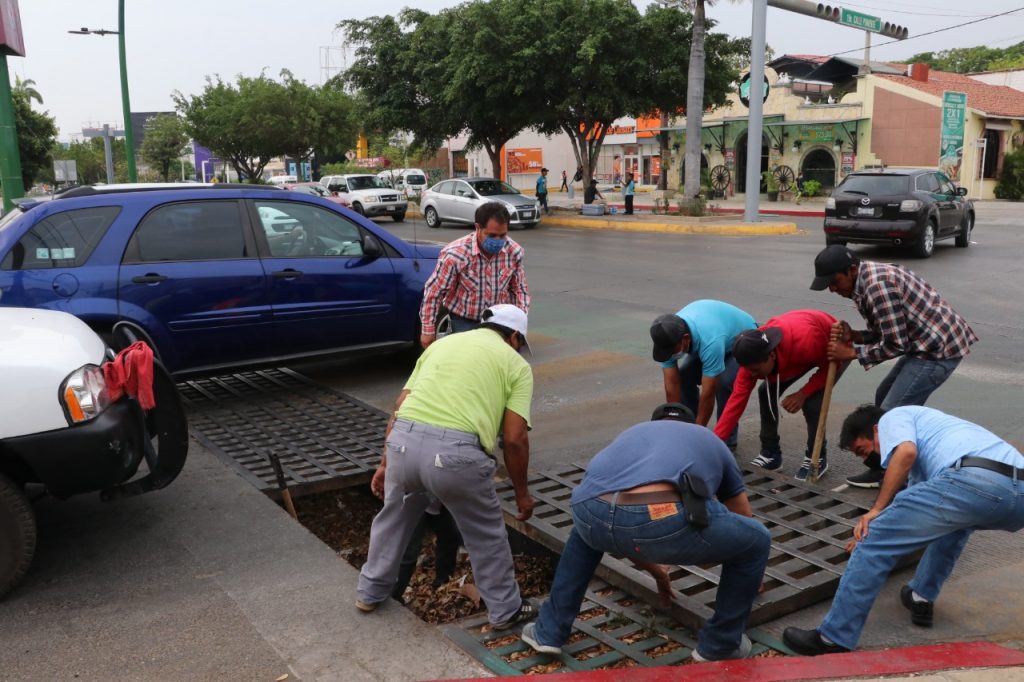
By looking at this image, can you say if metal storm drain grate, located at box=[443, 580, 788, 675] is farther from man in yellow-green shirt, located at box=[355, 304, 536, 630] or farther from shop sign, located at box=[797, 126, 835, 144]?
shop sign, located at box=[797, 126, 835, 144]

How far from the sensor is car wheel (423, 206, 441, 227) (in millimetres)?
26616

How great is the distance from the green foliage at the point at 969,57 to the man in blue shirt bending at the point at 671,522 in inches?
3432

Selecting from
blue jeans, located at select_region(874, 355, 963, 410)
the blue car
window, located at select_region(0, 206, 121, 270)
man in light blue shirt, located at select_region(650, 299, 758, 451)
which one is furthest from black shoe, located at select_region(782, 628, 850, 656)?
window, located at select_region(0, 206, 121, 270)

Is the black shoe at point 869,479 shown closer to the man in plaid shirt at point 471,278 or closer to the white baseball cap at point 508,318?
the man in plaid shirt at point 471,278

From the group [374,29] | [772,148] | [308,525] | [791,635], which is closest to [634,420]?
[308,525]

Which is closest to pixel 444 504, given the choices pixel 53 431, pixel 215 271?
pixel 53 431

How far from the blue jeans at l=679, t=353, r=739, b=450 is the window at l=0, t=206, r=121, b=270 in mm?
4318

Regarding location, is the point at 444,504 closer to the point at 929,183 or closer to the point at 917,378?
the point at 917,378

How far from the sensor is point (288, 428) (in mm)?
6684

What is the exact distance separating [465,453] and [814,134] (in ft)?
121

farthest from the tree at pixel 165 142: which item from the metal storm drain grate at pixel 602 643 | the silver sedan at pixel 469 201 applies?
the metal storm drain grate at pixel 602 643

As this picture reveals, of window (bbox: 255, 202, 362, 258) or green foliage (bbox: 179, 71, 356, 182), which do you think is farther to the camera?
green foliage (bbox: 179, 71, 356, 182)

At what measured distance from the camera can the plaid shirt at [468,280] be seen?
19.8 ft

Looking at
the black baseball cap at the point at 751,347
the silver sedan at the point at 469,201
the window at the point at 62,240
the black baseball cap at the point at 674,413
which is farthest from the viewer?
the silver sedan at the point at 469,201
